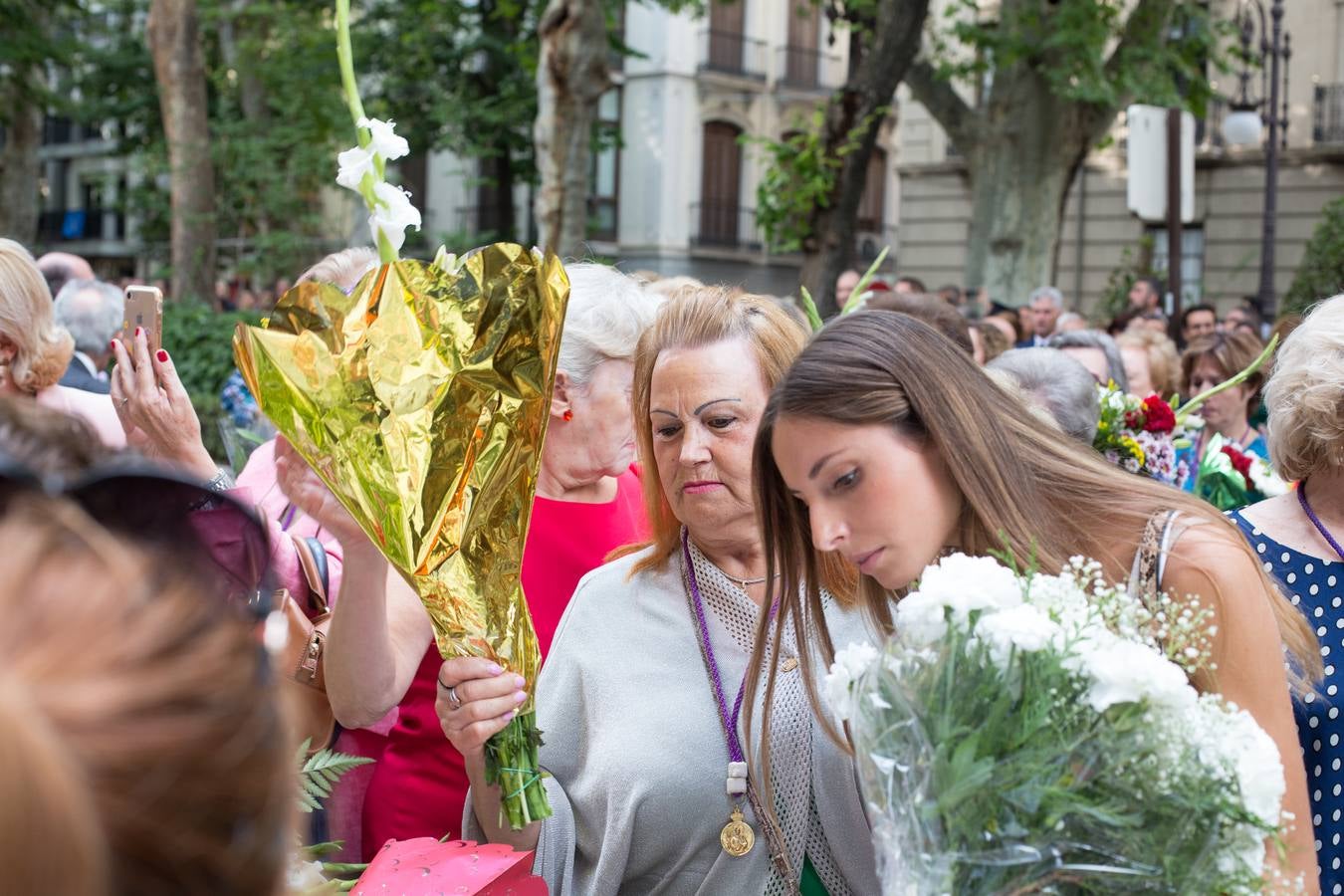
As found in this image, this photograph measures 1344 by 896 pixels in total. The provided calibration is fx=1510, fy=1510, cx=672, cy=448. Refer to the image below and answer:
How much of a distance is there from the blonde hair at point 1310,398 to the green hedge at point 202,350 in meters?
9.47

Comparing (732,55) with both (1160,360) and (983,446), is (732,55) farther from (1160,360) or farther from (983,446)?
(983,446)

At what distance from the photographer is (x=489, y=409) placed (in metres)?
2.34

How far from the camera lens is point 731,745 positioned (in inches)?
106

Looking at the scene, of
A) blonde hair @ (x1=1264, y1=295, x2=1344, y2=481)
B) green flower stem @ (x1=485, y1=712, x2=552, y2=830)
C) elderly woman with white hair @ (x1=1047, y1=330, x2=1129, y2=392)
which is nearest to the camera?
green flower stem @ (x1=485, y1=712, x2=552, y2=830)

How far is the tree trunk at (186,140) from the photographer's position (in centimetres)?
1531

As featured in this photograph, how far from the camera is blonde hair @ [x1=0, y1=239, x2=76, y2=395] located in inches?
151

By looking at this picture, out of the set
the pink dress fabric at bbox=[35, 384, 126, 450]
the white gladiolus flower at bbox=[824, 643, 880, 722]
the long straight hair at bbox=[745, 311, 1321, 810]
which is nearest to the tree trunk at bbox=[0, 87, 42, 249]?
the pink dress fabric at bbox=[35, 384, 126, 450]

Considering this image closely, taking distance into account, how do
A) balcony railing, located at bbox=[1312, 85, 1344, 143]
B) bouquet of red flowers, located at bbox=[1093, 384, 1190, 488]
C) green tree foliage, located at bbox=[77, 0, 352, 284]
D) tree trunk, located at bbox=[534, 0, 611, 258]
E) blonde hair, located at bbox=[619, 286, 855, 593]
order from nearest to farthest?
blonde hair, located at bbox=[619, 286, 855, 593]
bouquet of red flowers, located at bbox=[1093, 384, 1190, 488]
tree trunk, located at bbox=[534, 0, 611, 258]
green tree foliage, located at bbox=[77, 0, 352, 284]
balcony railing, located at bbox=[1312, 85, 1344, 143]

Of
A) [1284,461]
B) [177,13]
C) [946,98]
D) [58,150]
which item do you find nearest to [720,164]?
[946,98]

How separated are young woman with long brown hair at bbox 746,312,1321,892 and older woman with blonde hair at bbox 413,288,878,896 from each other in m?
0.45

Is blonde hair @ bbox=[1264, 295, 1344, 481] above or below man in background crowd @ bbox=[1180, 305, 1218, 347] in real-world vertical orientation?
below

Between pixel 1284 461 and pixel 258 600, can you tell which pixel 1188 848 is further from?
pixel 1284 461

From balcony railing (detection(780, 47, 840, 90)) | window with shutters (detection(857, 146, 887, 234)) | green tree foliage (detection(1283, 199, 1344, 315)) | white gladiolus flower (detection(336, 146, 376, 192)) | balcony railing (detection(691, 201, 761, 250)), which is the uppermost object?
balcony railing (detection(780, 47, 840, 90))

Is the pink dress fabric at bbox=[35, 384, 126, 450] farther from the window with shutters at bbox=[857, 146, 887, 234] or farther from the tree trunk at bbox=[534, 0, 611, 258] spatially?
the window with shutters at bbox=[857, 146, 887, 234]
